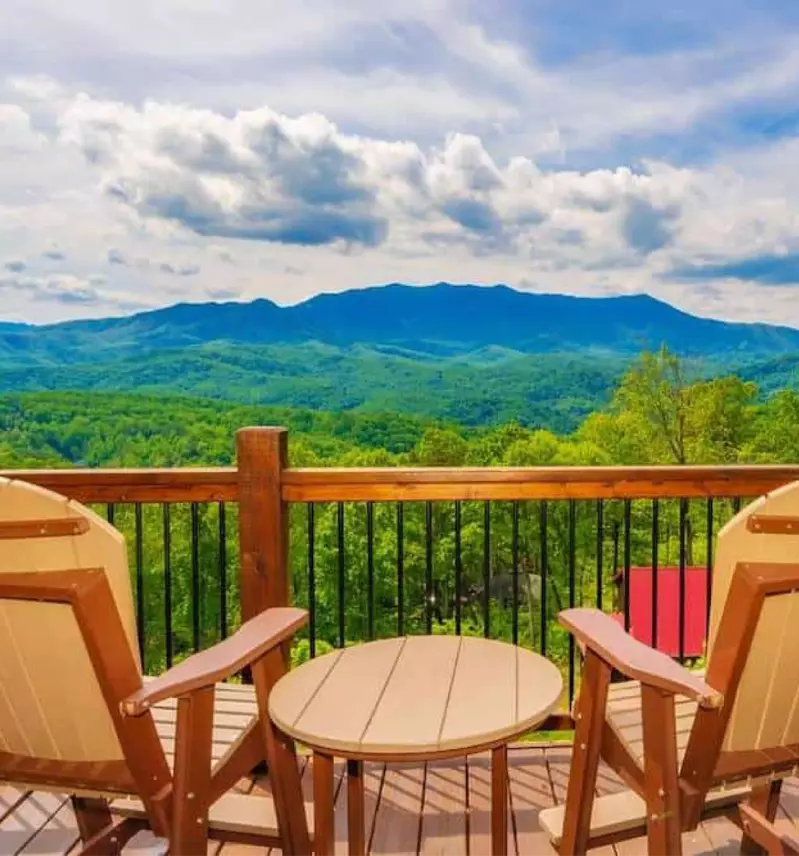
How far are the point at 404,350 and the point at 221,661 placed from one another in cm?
2321

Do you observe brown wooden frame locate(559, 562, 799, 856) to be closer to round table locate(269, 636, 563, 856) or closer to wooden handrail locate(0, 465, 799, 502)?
round table locate(269, 636, 563, 856)

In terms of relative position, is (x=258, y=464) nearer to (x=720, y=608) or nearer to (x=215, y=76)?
(x=720, y=608)

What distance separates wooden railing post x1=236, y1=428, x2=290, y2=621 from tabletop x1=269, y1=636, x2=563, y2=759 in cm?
74

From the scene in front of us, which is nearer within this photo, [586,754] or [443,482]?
[586,754]

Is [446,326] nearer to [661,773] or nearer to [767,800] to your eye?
[767,800]

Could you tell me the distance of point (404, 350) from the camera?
24797 millimetres

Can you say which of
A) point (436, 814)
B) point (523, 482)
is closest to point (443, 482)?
point (523, 482)

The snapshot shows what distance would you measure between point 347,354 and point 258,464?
2080 cm

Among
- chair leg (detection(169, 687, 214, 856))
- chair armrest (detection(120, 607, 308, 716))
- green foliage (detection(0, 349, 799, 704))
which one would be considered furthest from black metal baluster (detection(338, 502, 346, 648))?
green foliage (detection(0, 349, 799, 704))

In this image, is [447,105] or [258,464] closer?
[258,464]

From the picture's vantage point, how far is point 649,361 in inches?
1013

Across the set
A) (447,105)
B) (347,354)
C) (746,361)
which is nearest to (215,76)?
(447,105)

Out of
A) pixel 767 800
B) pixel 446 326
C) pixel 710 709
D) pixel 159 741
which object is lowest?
pixel 767 800

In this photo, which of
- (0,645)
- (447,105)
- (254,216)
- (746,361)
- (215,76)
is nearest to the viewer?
(0,645)
